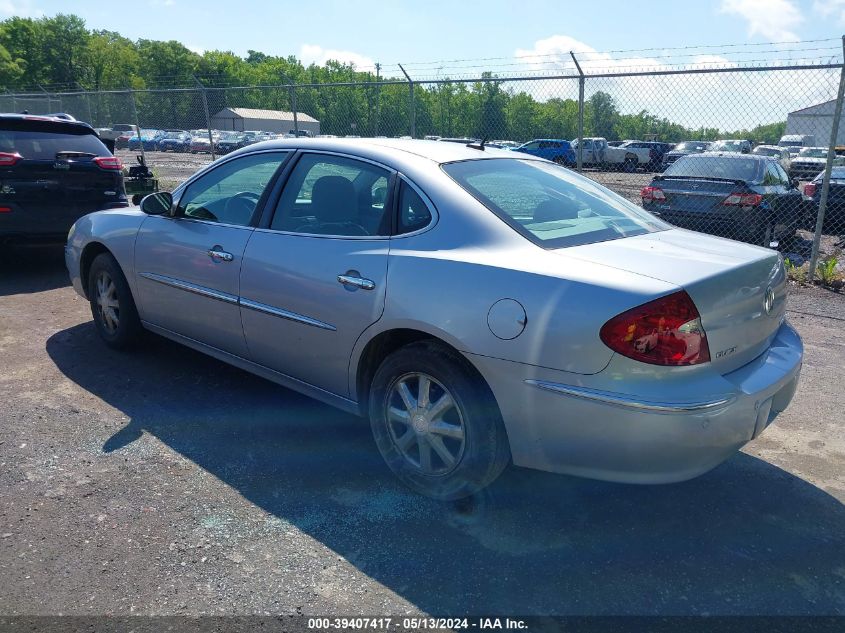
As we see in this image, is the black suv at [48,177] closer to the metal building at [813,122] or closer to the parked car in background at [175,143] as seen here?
the metal building at [813,122]

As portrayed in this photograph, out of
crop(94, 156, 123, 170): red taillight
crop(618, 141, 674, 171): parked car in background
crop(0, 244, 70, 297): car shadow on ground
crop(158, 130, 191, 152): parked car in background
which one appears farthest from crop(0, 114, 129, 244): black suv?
crop(158, 130, 191, 152): parked car in background

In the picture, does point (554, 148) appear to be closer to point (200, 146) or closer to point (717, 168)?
point (717, 168)

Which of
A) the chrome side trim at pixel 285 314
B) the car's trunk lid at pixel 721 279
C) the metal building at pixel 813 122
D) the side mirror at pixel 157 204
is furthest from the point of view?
the metal building at pixel 813 122

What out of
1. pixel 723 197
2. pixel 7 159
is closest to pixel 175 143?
pixel 7 159

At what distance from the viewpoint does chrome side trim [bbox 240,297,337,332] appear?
3.39 metres

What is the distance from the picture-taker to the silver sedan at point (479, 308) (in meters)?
2.57

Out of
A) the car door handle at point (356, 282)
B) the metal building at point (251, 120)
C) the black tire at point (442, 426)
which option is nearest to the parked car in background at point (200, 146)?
the metal building at point (251, 120)

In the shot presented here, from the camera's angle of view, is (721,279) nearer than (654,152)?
Yes

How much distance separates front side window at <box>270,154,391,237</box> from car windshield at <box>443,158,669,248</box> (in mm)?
397

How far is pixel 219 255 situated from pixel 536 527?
2299 millimetres

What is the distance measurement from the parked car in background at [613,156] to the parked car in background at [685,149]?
1.04 ft

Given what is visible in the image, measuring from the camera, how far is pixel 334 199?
12.0ft

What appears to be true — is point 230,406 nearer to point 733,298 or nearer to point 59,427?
point 59,427

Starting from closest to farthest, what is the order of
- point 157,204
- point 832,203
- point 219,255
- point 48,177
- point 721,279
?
point 721,279
point 219,255
point 157,204
point 48,177
point 832,203
